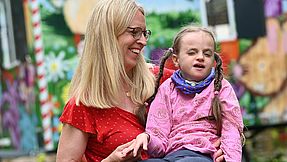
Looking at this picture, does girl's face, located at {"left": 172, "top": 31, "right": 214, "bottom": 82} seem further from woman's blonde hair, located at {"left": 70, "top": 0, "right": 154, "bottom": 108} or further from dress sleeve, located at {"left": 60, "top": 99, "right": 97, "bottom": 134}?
dress sleeve, located at {"left": 60, "top": 99, "right": 97, "bottom": 134}

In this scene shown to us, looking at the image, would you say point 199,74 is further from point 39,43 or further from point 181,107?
point 39,43

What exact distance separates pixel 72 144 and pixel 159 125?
0.47 metres

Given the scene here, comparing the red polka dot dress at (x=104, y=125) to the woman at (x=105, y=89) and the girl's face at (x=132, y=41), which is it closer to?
the woman at (x=105, y=89)

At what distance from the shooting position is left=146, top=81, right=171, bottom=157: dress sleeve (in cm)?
436

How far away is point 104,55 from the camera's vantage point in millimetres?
4594

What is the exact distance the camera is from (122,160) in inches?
170

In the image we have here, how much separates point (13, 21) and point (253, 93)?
3166 millimetres

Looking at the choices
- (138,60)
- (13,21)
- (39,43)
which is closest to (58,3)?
(39,43)

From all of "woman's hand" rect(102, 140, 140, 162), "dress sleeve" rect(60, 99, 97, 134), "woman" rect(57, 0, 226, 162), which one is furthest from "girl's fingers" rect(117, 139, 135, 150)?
"dress sleeve" rect(60, 99, 97, 134)

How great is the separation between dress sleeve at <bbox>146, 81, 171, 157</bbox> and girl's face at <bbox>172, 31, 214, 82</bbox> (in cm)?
17

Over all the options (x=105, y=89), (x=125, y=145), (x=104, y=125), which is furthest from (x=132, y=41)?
(x=125, y=145)

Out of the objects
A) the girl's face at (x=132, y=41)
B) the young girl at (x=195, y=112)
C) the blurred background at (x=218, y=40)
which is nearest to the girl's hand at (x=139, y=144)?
the young girl at (x=195, y=112)

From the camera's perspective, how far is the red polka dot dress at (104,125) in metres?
4.54

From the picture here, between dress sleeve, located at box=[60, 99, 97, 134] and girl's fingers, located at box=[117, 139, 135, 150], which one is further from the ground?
dress sleeve, located at box=[60, 99, 97, 134]
